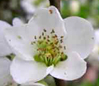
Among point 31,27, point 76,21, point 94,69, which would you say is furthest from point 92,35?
point 94,69

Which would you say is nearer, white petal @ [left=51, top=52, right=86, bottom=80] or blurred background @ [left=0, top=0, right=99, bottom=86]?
white petal @ [left=51, top=52, right=86, bottom=80]

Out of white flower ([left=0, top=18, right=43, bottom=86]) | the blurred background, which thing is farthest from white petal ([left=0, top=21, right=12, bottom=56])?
the blurred background

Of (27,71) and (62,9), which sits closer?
(27,71)

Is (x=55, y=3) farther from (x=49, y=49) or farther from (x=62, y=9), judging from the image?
(x=62, y=9)

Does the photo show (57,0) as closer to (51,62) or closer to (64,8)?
(51,62)

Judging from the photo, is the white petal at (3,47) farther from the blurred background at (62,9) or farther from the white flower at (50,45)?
the blurred background at (62,9)

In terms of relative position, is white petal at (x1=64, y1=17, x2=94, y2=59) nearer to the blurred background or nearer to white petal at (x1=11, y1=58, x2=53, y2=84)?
white petal at (x1=11, y1=58, x2=53, y2=84)

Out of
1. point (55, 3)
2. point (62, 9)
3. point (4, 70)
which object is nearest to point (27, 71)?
point (4, 70)
